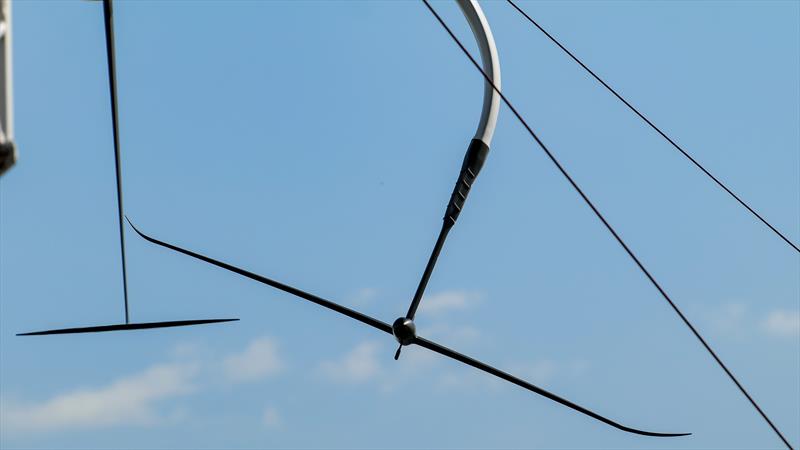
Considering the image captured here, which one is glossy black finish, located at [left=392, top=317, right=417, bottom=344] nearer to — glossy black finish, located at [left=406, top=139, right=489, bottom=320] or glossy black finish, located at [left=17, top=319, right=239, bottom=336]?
glossy black finish, located at [left=406, top=139, right=489, bottom=320]

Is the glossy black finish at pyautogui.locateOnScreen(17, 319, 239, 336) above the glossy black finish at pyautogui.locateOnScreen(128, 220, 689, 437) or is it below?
above

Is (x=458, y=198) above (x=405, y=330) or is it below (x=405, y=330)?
above

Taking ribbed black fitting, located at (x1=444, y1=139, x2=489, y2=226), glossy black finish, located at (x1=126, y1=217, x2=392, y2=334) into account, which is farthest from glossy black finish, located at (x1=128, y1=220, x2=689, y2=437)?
ribbed black fitting, located at (x1=444, y1=139, x2=489, y2=226)

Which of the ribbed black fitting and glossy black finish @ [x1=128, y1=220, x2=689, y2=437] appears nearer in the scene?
glossy black finish @ [x1=128, y1=220, x2=689, y2=437]

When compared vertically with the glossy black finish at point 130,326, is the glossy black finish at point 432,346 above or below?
below

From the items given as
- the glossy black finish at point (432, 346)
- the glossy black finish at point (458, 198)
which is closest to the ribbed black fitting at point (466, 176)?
the glossy black finish at point (458, 198)

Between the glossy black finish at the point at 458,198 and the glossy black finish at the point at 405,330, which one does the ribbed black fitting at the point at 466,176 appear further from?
the glossy black finish at the point at 405,330

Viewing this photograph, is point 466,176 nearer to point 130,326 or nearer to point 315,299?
point 315,299

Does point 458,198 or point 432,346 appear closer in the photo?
point 432,346

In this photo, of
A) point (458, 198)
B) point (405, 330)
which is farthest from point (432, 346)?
point (458, 198)

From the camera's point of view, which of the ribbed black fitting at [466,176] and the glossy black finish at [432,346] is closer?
the glossy black finish at [432,346]

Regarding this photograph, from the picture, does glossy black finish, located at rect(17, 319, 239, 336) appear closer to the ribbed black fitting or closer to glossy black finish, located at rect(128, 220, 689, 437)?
glossy black finish, located at rect(128, 220, 689, 437)

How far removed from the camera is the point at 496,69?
61.7 ft

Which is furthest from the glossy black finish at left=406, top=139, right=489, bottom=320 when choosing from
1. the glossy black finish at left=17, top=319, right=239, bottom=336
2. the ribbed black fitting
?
the glossy black finish at left=17, top=319, right=239, bottom=336
